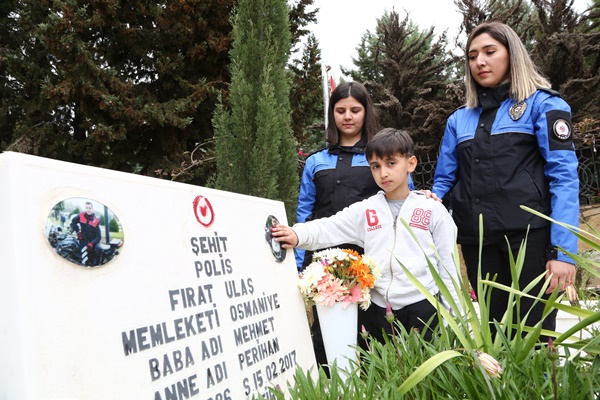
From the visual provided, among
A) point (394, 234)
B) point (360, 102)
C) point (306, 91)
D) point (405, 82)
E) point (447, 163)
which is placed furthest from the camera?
point (405, 82)

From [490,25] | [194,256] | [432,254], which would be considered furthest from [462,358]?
[490,25]

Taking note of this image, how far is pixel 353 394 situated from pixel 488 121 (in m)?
1.58

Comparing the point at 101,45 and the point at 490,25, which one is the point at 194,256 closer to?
the point at 490,25

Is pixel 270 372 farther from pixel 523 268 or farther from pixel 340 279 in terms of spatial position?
pixel 523 268

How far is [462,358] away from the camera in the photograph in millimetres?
1378

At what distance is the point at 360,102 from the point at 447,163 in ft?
2.00

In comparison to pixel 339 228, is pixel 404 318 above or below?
below

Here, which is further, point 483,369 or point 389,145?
point 389,145

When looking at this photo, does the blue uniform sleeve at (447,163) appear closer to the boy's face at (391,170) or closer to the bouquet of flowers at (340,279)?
the boy's face at (391,170)

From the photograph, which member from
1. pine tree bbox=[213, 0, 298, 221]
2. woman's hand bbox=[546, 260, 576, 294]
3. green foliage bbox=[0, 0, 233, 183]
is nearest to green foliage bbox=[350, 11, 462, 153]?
green foliage bbox=[0, 0, 233, 183]

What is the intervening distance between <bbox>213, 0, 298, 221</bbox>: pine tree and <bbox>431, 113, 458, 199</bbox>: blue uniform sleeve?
2214 millimetres

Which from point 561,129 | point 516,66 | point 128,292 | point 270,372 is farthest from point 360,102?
point 128,292

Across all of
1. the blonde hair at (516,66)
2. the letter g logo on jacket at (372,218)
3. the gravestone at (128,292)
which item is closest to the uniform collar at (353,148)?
the letter g logo on jacket at (372,218)

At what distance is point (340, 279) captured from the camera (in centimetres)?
201
